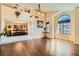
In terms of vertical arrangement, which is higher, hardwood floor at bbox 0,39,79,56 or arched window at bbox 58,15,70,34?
arched window at bbox 58,15,70,34

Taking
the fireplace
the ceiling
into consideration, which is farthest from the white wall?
the ceiling

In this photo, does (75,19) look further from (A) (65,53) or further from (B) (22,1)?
(B) (22,1)

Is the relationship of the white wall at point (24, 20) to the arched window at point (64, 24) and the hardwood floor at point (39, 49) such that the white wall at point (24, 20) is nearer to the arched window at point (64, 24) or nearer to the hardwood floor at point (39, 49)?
the hardwood floor at point (39, 49)

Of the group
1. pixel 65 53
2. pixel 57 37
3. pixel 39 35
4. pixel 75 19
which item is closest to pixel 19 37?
pixel 39 35

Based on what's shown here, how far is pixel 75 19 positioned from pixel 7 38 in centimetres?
143

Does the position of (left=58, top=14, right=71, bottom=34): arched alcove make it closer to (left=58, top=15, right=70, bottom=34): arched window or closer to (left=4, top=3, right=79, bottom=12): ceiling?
(left=58, top=15, right=70, bottom=34): arched window

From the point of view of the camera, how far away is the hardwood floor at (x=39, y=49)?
2469mm

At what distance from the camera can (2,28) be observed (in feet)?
8.11

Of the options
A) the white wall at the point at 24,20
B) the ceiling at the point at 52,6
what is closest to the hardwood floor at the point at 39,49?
the white wall at the point at 24,20

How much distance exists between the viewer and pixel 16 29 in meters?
2.55

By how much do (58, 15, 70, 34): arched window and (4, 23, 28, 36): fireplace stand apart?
2.41ft

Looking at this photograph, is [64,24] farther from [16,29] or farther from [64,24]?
Result: [16,29]

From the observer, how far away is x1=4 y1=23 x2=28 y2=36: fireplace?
2498mm

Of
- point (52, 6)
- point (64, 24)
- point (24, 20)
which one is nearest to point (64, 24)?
point (64, 24)
